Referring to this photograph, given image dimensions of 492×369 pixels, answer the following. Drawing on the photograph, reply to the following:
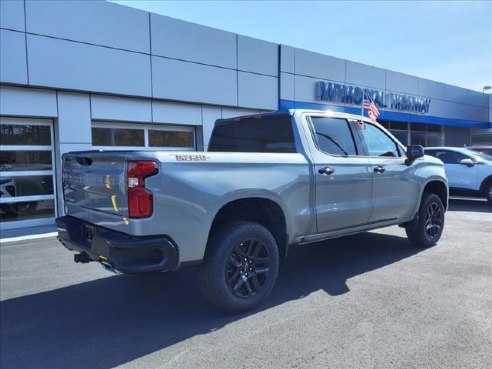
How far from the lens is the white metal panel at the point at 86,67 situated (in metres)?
9.24

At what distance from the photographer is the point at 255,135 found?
212 inches

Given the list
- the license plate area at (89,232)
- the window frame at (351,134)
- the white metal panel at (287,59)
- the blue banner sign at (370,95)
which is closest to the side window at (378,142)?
the window frame at (351,134)

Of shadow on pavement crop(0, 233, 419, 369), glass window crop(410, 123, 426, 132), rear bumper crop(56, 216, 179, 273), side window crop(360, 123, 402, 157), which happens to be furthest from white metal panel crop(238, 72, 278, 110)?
glass window crop(410, 123, 426, 132)

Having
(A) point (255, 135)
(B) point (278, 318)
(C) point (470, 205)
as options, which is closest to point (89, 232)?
(B) point (278, 318)

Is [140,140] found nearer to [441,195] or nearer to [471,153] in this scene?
[441,195]

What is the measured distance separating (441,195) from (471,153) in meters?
6.42

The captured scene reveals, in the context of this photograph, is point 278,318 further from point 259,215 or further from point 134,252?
point 134,252

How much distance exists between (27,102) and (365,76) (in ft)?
42.7

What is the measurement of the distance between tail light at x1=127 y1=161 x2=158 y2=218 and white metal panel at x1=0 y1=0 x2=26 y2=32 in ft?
24.1

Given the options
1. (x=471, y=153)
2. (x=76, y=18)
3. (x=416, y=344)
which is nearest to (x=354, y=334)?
(x=416, y=344)

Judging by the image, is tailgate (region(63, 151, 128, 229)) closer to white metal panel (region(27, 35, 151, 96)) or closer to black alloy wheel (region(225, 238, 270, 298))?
black alloy wheel (region(225, 238, 270, 298))

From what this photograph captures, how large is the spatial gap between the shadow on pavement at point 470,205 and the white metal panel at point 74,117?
31.2 ft

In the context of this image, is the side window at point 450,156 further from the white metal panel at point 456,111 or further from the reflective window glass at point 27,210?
the reflective window glass at point 27,210

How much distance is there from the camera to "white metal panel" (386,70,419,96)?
1882cm
